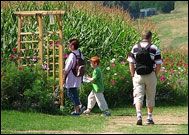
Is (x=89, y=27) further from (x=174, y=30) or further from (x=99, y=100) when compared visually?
(x=174, y=30)

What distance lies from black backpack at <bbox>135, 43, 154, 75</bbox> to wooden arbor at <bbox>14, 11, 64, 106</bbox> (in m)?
2.88

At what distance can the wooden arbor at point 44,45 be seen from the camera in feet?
45.1

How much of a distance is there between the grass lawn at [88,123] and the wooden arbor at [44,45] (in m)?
1.42

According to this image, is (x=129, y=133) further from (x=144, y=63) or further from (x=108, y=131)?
(x=144, y=63)

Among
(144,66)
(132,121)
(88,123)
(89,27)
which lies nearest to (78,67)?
(132,121)

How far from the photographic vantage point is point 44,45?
1502 cm

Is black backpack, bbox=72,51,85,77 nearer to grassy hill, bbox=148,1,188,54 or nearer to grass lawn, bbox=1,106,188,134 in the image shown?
grass lawn, bbox=1,106,188,134

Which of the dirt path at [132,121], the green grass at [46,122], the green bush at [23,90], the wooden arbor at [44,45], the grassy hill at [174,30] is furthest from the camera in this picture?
the grassy hill at [174,30]

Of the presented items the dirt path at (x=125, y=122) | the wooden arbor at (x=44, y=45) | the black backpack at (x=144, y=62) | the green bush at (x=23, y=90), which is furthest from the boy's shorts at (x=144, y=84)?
the wooden arbor at (x=44, y=45)

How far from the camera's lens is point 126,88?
15.8 m

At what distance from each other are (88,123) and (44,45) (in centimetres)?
406

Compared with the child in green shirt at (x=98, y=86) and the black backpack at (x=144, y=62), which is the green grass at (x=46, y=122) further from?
the black backpack at (x=144, y=62)

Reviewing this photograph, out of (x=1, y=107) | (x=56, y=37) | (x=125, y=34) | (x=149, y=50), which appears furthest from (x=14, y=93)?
(x=125, y=34)

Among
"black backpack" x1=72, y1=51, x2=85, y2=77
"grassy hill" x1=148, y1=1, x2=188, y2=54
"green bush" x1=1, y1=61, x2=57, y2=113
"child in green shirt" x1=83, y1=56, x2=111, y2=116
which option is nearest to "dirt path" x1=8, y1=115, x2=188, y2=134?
"child in green shirt" x1=83, y1=56, x2=111, y2=116
